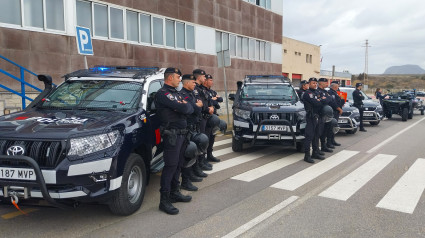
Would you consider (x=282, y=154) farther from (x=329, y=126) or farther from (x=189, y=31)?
(x=189, y=31)

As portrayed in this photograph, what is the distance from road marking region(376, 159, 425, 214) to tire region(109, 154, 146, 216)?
337 cm

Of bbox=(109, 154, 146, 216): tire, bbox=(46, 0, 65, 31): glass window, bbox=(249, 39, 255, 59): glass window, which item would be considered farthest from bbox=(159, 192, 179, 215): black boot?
bbox=(249, 39, 255, 59): glass window

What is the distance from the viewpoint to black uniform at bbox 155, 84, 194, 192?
14.4ft

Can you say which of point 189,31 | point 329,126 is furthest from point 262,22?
point 329,126

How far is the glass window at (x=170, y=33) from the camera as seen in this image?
1611cm

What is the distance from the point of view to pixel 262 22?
76.0 ft

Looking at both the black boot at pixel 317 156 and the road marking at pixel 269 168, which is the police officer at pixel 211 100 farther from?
the black boot at pixel 317 156

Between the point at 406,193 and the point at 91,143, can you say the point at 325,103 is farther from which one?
the point at 91,143

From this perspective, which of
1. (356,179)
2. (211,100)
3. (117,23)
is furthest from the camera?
(117,23)

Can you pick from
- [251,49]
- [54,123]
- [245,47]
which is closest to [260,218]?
[54,123]

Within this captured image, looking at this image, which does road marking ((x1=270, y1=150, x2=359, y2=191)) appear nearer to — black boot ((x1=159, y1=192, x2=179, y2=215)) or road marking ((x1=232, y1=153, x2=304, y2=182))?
road marking ((x1=232, y1=153, x2=304, y2=182))

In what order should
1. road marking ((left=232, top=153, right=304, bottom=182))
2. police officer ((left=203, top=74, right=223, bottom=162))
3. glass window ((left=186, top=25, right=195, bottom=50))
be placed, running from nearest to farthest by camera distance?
1. road marking ((left=232, top=153, right=304, bottom=182))
2. police officer ((left=203, top=74, right=223, bottom=162))
3. glass window ((left=186, top=25, right=195, bottom=50))

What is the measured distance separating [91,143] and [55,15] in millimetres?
9506

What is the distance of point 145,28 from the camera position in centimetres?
1497
